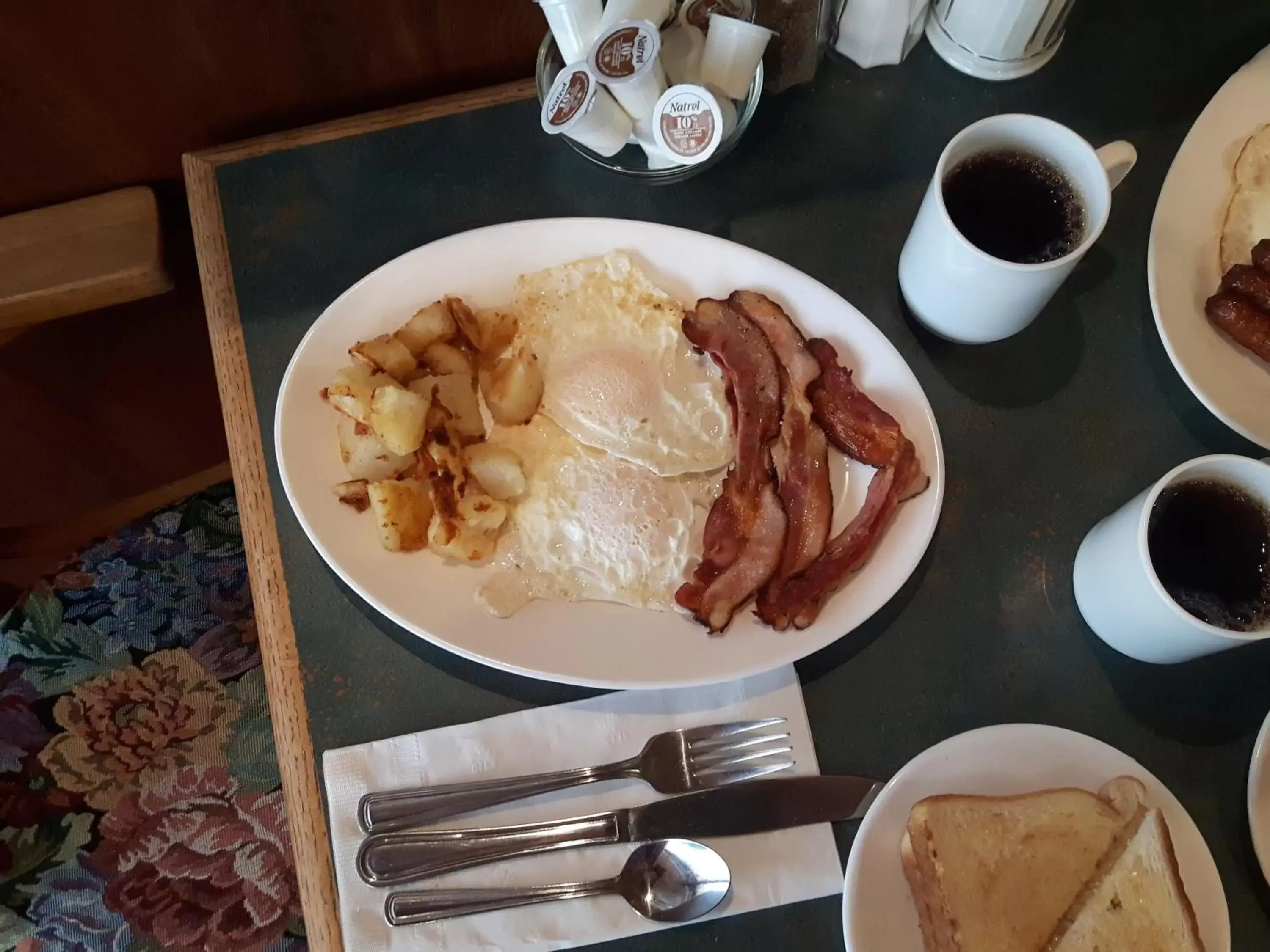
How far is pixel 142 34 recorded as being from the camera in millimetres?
1141

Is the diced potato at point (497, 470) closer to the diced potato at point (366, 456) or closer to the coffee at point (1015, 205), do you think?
the diced potato at point (366, 456)

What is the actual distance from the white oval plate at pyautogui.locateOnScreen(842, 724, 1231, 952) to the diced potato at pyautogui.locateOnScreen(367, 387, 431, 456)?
0.68 meters

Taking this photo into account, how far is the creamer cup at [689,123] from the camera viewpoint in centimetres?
115

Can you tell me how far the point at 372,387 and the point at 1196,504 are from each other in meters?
0.99

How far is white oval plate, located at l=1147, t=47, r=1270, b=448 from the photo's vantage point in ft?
3.87

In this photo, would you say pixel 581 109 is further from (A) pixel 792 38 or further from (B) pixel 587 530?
(B) pixel 587 530

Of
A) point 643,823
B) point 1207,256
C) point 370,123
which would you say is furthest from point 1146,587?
point 370,123

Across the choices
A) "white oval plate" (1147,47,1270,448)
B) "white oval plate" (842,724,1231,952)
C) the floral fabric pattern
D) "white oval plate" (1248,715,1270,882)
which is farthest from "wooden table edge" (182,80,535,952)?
"white oval plate" (1248,715,1270,882)

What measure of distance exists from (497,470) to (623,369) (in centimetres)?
22

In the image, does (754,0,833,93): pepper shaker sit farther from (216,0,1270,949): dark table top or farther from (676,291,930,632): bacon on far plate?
(676,291,930,632): bacon on far plate

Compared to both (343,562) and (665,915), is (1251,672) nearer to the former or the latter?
(665,915)

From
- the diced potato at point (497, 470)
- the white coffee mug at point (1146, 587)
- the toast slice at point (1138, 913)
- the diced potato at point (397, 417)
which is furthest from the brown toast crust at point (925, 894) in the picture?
the diced potato at point (397, 417)

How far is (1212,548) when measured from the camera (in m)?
1.05

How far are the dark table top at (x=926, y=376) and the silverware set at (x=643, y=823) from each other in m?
0.06
